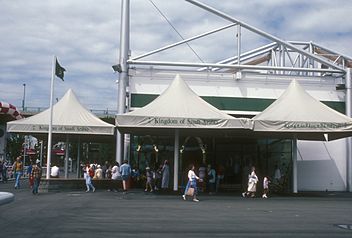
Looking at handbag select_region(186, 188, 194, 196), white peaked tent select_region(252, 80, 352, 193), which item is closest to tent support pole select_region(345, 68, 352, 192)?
white peaked tent select_region(252, 80, 352, 193)

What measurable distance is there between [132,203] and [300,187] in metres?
13.9

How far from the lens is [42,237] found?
31.2 ft

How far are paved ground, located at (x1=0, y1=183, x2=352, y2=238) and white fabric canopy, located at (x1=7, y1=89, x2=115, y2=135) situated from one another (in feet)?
24.5

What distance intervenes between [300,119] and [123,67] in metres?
9.90

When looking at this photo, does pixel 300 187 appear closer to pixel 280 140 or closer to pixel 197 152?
pixel 280 140

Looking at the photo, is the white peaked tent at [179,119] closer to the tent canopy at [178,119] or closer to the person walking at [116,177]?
the tent canopy at [178,119]

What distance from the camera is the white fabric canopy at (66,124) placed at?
2497 centimetres

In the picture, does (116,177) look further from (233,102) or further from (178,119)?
(233,102)

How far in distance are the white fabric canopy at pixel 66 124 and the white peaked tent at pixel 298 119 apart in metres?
7.69

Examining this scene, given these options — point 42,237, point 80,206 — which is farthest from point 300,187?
point 42,237

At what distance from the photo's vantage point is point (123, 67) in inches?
1059

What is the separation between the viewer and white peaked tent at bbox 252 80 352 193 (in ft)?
71.8

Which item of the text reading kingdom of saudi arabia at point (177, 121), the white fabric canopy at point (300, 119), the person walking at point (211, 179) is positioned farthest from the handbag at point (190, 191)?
the person walking at point (211, 179)

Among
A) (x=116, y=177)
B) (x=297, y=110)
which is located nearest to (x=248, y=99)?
(x=297, y=110)
